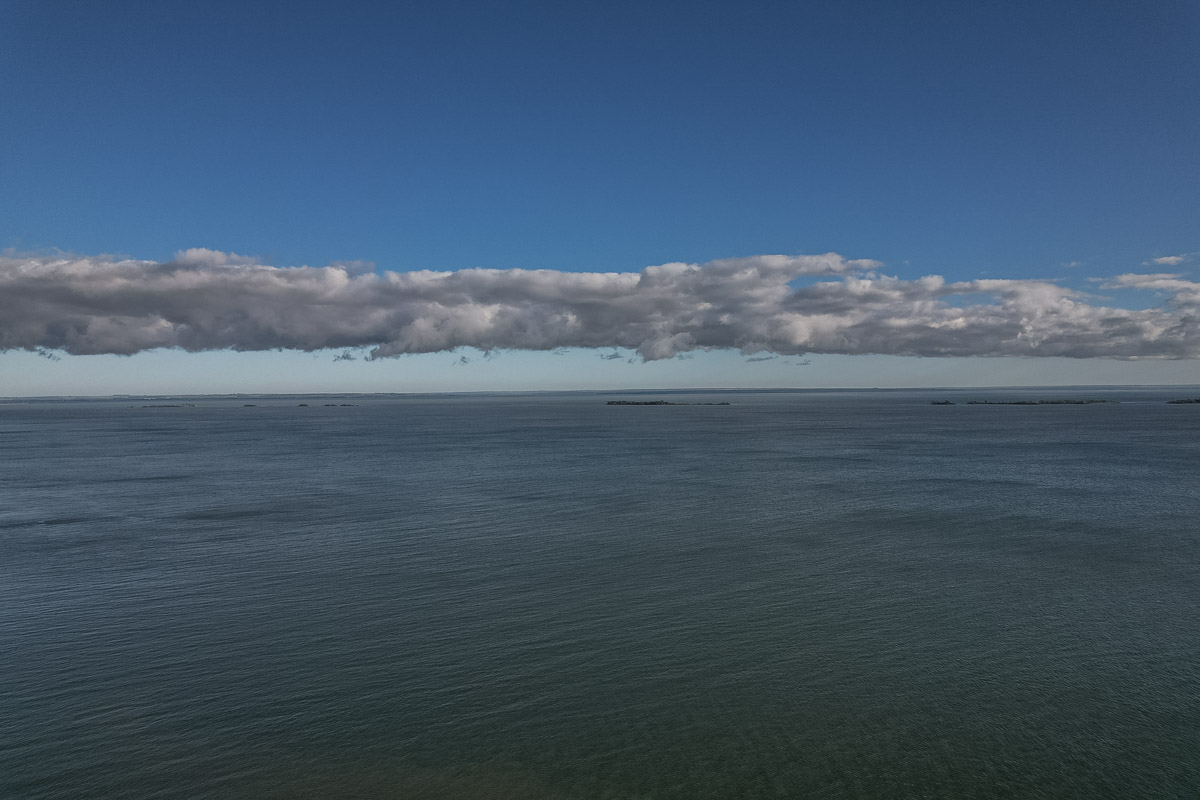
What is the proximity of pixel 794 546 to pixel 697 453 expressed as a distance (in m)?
43.9

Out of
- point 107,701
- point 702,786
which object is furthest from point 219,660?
point 702,786

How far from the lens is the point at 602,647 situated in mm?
19609

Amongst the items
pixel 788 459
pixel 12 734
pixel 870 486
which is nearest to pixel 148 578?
pixel 12 734

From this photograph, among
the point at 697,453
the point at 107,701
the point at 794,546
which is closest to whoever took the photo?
the point at 107,701

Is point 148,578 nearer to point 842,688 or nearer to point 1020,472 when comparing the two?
point 842,688

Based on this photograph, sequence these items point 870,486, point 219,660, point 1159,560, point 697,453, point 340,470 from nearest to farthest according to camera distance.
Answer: point 219,660, point 1159,560, point 870,486, point 340,470, point 697,453

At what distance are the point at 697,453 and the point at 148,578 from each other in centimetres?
5548

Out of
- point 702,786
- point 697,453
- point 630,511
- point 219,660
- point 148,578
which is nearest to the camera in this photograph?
point 702,786

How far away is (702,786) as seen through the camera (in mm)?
13398

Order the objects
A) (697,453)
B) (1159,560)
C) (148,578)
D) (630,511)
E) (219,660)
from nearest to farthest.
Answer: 1. (219,660)
2. (148,578)
3. (1159,560)
4. (630,511)
5. (697,453)

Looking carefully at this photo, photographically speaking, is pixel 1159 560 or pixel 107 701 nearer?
pixel 107 701

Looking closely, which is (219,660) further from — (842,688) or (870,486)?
(870,486)

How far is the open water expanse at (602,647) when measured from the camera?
13859 mm

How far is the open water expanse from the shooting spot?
45.5ft
